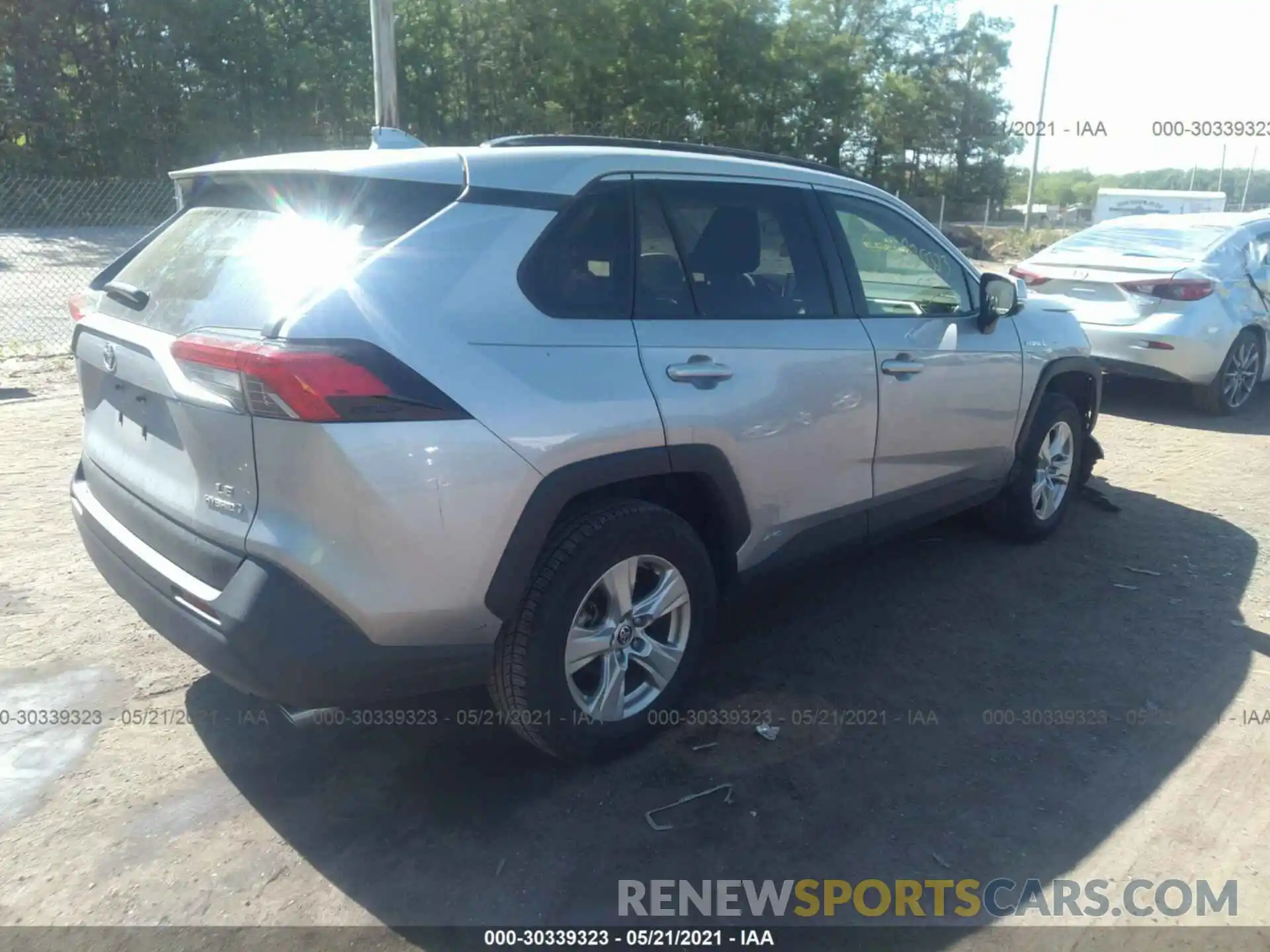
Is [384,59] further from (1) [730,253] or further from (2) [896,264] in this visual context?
(1) [730,253]

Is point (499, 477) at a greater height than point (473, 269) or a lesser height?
lesser

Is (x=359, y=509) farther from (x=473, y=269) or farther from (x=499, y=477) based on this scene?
(x=473, y=269)

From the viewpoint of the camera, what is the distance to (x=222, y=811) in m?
3.02

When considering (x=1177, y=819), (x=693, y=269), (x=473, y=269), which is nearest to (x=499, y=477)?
(x=473, y=269)

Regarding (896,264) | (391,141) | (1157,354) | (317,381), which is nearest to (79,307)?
(391,141)

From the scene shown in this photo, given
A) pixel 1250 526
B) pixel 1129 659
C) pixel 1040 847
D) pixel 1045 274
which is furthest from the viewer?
pixel 1045 274

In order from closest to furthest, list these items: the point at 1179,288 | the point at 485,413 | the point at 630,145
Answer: the point at 485,413, the point at 630,145, the point at 1179,288

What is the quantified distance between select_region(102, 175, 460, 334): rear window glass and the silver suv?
10mm

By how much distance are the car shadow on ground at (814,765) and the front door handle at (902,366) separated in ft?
3.10

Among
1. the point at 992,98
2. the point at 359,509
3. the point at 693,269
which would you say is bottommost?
the point at 359,509

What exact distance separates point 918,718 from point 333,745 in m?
2.02

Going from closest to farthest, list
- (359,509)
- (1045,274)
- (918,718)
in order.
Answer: (359,509) < (918,718) < (1045,274)

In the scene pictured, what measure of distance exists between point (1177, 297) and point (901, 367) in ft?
16.4

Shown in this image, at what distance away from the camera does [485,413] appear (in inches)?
105
